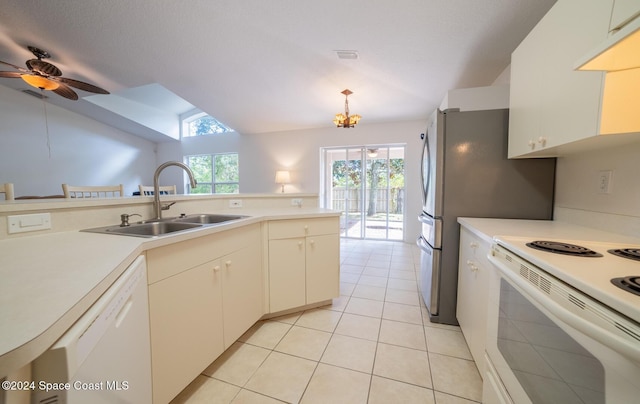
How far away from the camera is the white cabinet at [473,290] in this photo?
125cm

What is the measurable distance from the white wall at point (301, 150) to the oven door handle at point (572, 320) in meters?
3.89

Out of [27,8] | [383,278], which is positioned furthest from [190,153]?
[383,278]

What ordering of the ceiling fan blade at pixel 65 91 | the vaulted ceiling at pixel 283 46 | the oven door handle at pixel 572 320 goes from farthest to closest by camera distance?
the ceiling fan blade at pixel 65 91 → the vaulted ceiling at pixel 283 46 → the oven door handle at pixel 572 320

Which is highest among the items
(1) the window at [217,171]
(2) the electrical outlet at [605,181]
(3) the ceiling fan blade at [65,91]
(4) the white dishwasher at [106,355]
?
(3) the ceiling fan blade at [65,91]

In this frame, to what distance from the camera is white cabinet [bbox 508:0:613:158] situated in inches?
35.4

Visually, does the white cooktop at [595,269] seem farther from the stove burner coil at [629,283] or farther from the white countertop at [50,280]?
the white countertop at [50,280]

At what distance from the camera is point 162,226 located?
5.09 feet

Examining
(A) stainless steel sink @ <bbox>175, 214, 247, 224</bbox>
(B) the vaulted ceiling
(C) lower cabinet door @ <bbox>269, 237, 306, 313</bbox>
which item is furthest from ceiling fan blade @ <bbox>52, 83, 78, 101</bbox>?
(C) lower cabinet door @ <bbox>269, 237, 306, 313</bbox>

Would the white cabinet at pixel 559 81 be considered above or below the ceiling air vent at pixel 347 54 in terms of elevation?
below

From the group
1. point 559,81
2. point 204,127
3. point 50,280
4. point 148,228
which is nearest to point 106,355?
point 50,280

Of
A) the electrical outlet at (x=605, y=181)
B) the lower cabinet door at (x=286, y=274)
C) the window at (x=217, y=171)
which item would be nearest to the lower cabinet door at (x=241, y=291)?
the lower cabinet door at (x=286, y=274)

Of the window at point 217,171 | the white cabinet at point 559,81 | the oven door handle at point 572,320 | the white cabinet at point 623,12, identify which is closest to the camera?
the oven door handle at point 572,320

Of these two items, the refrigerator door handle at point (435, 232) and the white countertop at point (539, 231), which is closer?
the white countertop at point (539, 231)

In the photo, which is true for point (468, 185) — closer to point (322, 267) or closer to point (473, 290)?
point (473, 290)
